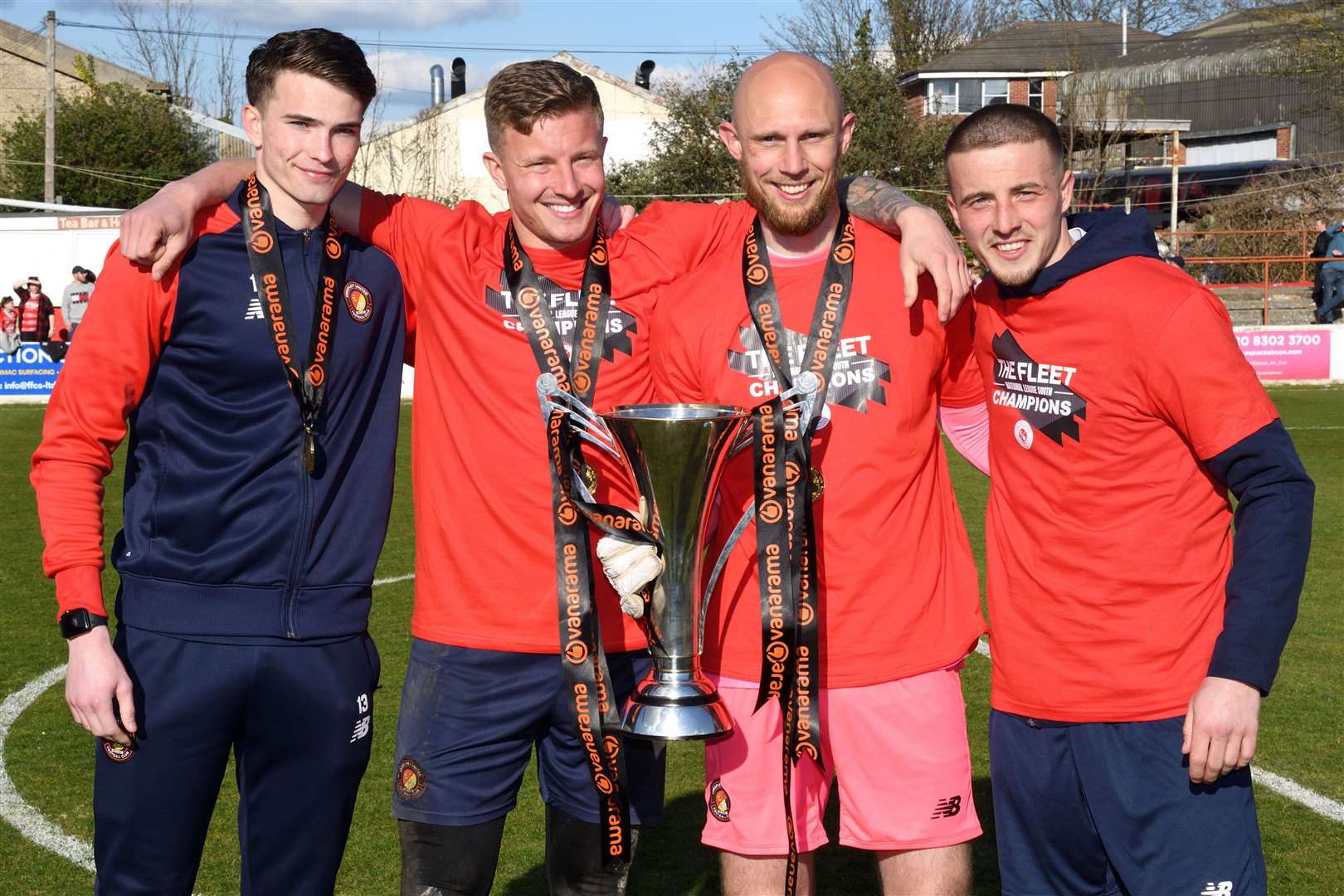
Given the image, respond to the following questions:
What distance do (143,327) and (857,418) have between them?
1.70 m

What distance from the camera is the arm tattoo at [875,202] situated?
349cm

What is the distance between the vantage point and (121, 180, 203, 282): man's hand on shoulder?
3.17 metres

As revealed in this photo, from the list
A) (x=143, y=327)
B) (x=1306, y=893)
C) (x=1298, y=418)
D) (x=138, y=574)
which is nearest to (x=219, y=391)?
(x=143, y=327)

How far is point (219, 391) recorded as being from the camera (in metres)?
3.30

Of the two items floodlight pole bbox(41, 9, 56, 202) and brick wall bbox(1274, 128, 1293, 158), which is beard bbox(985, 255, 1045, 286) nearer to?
floodlight pole bbox(41, 9, 56, 202)

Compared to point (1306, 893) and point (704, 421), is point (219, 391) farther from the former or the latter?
point (1306, 893)

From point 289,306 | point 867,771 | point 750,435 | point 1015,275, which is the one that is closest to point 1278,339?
point 1015,275

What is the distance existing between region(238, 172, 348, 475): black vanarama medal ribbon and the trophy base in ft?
3.19

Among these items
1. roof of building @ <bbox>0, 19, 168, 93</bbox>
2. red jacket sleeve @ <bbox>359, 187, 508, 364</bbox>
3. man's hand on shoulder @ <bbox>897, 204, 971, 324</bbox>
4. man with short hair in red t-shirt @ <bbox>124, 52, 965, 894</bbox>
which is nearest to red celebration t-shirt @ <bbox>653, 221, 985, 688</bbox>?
man's hand on shoulder @ <bbox>897, 204, 971, 324</bbox>

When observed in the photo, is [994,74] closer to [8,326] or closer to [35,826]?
[8,326]

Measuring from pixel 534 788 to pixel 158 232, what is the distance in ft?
10.4

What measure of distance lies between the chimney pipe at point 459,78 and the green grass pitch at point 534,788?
39635 millimetres

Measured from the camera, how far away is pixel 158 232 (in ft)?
10.4

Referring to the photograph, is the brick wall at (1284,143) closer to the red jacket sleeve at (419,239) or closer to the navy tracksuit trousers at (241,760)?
the red jacket sleeve at (419,239)
